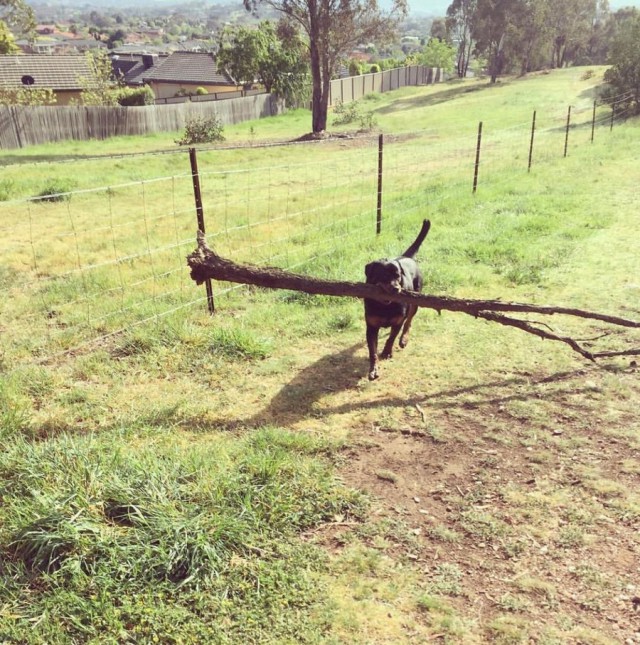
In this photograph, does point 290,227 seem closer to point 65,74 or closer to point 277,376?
point 277,376

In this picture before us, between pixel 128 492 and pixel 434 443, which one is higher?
pixel 128 492

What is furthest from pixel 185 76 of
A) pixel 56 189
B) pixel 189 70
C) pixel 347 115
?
pixel 56 189

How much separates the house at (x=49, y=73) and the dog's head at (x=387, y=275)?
39666mm

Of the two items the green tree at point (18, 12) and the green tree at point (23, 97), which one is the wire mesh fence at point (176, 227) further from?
the green tree at point (23, 97)

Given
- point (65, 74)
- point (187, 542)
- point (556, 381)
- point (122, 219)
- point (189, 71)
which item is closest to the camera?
point (187, 542)

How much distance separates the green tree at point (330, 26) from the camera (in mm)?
25297

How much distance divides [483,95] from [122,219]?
3705 cm

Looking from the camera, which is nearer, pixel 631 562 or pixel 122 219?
pixel 631 562

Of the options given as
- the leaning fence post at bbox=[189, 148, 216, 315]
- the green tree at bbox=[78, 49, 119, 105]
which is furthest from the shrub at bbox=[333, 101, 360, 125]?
the leaning fence post at bbox=[189, 148, 216, 315]

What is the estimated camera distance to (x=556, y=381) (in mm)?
4637

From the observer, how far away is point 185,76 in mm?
51594

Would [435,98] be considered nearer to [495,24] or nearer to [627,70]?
[495,24]

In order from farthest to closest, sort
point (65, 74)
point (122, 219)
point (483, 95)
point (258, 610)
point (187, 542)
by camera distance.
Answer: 1. point (483, 95)
2. point (65, 74)
3. point (122, 219)
4. point (187, 542)
5. point (258, 610)

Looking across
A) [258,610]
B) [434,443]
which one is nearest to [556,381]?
[434,443]
